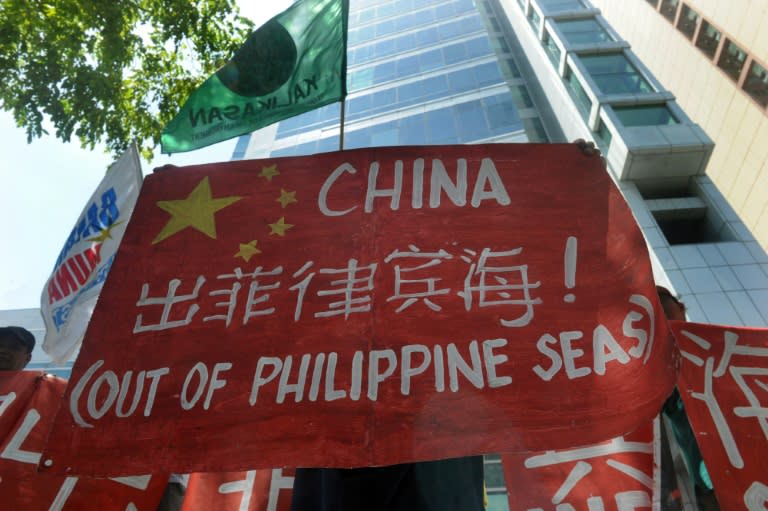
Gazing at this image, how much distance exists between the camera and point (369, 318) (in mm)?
2148

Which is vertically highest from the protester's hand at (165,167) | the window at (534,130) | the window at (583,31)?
the protester's hand at (165,167)

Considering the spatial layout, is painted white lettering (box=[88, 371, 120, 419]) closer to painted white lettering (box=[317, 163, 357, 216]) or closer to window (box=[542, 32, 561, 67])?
painted white lettering (box=[317, 163, 357, 216])

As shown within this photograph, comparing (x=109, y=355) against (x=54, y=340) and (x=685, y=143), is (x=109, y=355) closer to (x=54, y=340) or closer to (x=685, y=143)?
(x=54, y=340)

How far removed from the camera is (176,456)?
1848 millimetres

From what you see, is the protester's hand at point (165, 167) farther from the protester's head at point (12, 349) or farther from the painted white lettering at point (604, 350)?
the painted white lettering at point (604, 350)

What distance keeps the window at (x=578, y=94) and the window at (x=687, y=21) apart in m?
5.27

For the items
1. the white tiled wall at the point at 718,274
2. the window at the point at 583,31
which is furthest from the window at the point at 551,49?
the white tiled wall at the point at 718,274

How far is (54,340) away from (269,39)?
2504 mm

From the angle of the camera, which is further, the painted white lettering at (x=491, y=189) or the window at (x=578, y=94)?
the window at (x=578, y=94)

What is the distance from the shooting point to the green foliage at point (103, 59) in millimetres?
6117

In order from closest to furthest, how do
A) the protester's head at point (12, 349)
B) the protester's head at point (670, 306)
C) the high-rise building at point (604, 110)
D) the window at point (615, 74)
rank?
1. the protester's head at point (670, 306)
2. the protester's head at point (12, 349)
3. the high-rise building at point (604, 110)
4. the window at point (615, 74)

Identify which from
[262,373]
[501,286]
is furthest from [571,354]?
[262,373]

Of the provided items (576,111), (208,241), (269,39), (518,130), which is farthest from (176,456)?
(518,130)

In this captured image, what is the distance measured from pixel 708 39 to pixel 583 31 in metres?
4.05
